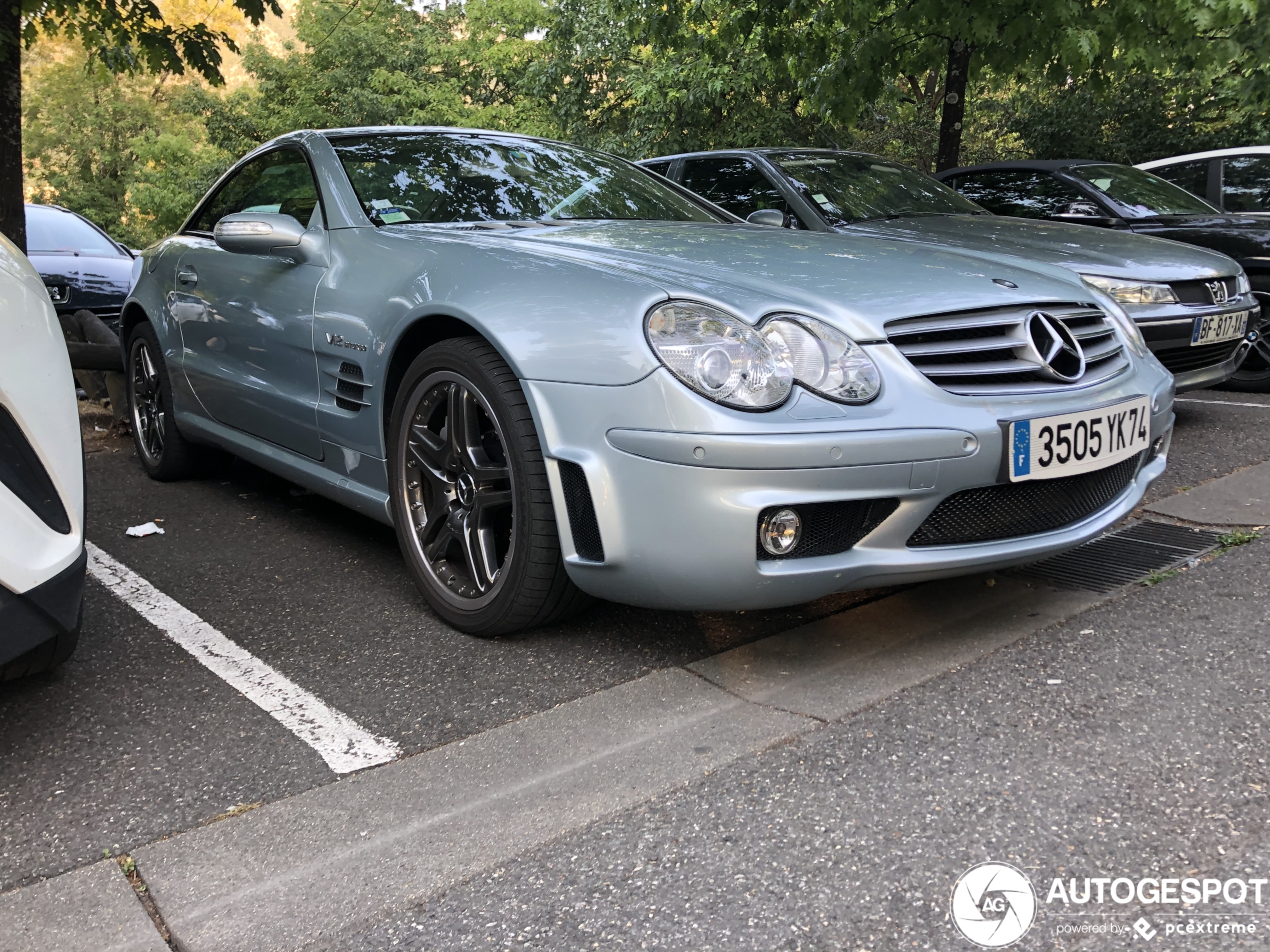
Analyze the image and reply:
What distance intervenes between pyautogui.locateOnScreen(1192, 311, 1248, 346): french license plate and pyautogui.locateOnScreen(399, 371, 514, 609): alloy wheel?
3.69m

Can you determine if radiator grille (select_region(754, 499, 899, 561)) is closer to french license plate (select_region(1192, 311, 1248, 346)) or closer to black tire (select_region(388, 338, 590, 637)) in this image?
black tire (select_region(388, 338, 590, 637))

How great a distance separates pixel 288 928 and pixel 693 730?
918 millimetres

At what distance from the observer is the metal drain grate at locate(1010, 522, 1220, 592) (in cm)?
318

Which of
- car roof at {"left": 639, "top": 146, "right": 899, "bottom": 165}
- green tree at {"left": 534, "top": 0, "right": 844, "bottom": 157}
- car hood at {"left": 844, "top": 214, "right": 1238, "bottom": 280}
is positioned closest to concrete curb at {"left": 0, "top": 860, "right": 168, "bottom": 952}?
car hood at {"left": 844, "top": 214, "right": 1238, "bottom": 280}

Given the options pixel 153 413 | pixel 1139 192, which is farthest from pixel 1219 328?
pixel 153 413

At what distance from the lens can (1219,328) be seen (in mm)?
5137

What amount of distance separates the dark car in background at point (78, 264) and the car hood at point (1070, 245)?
5525 mm

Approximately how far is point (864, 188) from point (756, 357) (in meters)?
4.27

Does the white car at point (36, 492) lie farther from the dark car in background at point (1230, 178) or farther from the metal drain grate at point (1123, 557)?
the dark car in background at point (1230, 178)

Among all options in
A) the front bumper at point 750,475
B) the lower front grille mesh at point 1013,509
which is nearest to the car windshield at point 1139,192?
the lower front grille mesh at point 1013,509

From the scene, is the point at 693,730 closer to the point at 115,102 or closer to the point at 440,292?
the point at 440,292

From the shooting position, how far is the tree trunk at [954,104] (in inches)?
348

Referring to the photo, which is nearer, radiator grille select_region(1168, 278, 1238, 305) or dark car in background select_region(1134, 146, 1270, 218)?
radiator grille select_region(1168, 278, 1238, 305)

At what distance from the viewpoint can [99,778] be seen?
88.7 inches
